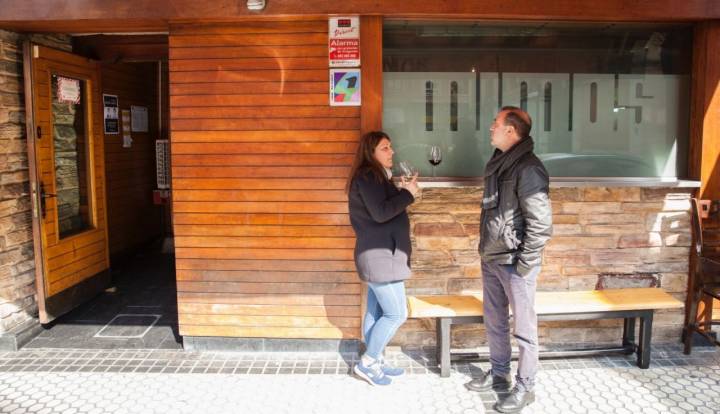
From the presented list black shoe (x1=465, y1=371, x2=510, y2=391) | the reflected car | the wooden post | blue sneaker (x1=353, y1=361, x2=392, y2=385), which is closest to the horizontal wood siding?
blue sneaker (x1=353, y1=361, x2=392, y2=385)

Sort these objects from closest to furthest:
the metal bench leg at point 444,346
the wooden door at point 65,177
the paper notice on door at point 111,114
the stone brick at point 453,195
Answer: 1. the metal bench leg at point 444,346
2. the stone brick at point 453,195
3. the wooden door at point 65,177
4. the paper notice on door at point 111,114

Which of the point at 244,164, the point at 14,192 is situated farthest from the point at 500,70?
the point at 14,192

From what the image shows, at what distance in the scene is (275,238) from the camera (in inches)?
188

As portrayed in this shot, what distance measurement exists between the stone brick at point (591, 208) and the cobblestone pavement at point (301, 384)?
116cm

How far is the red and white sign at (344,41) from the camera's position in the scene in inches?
178

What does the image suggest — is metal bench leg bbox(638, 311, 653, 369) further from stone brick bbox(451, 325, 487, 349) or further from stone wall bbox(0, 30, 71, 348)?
stone wall bbox(0, 30, 71, 348)

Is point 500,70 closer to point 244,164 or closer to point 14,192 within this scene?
point 244,164

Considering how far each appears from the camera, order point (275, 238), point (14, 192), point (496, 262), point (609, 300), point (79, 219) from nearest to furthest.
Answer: point (496, 262), point (609, 300), point (275, 238), point (14, 192), point (79, 219)

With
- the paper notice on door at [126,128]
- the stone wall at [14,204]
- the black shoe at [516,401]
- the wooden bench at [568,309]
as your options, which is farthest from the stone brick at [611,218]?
the paper notice on door at [126,128]

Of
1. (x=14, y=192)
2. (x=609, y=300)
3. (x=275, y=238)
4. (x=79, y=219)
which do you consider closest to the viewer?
(x=609, y=300)

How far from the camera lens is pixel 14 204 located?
202 inches

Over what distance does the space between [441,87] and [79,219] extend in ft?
12.9

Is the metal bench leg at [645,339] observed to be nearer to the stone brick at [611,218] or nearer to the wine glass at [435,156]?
the stone brick at [611,218]

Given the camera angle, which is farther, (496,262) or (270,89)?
(270,89)
